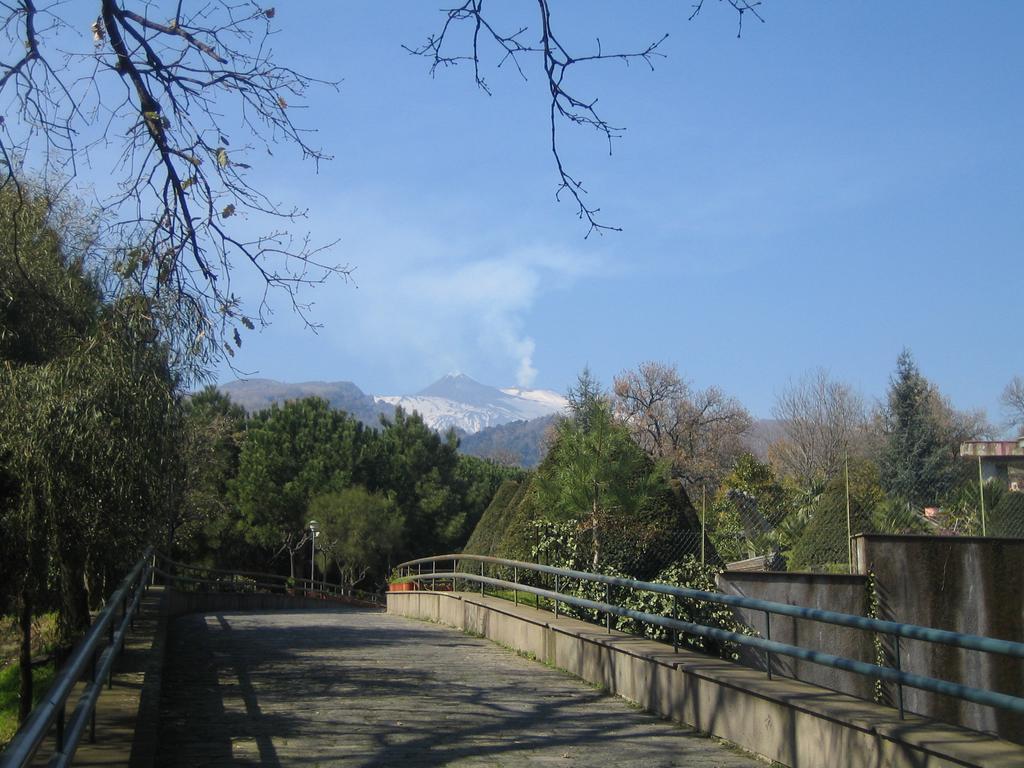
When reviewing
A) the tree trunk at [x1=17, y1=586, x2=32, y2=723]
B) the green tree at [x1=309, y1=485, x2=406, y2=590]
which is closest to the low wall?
the tree trunk at [x1=17, y1=586, x2=32, y2=723]

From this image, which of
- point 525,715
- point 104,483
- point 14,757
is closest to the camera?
point 14,757

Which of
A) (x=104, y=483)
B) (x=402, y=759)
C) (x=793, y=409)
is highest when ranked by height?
(x=793, y=409)

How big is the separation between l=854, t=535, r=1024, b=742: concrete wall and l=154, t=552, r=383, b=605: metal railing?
1287 cm

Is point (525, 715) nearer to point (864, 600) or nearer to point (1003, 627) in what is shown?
point (864, 600)

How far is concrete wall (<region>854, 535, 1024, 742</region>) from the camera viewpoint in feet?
39.6

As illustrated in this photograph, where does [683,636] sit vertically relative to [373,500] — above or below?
below

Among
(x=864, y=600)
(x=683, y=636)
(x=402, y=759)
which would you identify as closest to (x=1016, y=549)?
(x=864, y=600)

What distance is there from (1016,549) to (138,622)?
1022cm

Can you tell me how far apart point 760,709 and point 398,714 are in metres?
3.02

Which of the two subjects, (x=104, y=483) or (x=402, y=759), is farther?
(x=104, y=483)

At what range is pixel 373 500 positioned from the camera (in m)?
62.7

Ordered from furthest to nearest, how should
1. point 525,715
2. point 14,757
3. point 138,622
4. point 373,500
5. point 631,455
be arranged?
point 373,500, point 631,455, point 138,622, point 525,715, point 14,757

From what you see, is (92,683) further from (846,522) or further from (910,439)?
(910,439)

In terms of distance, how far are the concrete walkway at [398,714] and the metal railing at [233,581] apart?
871 cm
